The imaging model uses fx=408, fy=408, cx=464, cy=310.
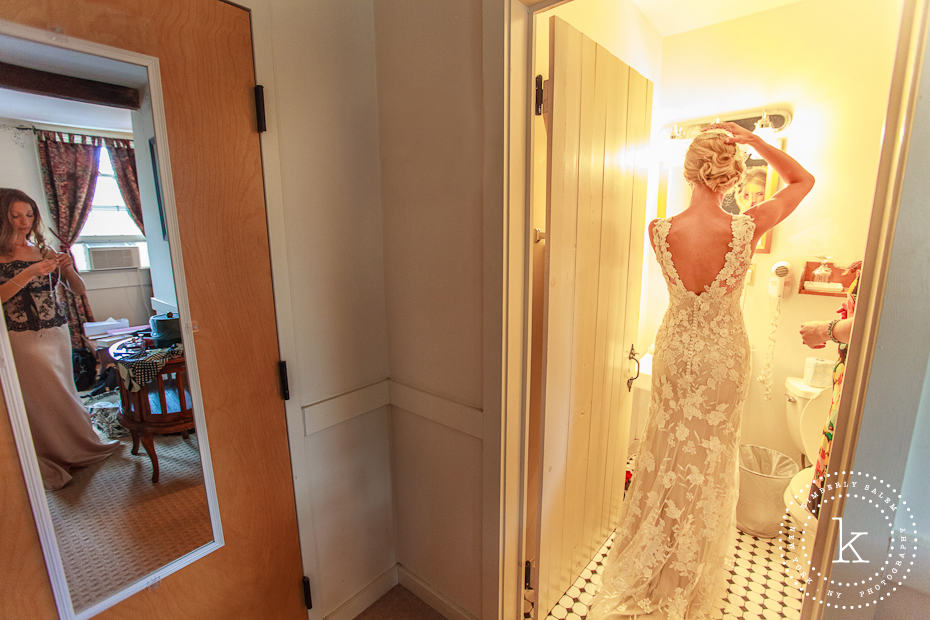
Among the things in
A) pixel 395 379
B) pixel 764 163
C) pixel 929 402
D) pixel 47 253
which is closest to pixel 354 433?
pixel 395 379

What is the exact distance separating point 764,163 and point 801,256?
514 mm

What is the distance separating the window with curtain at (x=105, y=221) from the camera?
3.18 ft

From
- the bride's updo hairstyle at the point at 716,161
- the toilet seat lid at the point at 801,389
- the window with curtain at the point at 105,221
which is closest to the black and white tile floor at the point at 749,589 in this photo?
the toilet seat lid at the point at 801,389

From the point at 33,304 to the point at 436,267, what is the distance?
102 centimetres

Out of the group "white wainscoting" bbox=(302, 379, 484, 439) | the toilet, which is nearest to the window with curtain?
"white wainscoting" bbox=(302, 379, 484, 439)

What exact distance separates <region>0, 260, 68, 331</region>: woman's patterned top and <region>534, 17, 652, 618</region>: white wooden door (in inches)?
50.6

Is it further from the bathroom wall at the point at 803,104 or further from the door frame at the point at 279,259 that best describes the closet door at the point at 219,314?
the bathroom wall at the point at 803,104

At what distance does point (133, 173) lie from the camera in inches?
40.2

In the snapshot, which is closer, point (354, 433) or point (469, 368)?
point (469, 368)

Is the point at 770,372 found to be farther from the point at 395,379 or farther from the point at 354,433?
the point at 354,433

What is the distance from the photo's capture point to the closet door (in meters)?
0.93

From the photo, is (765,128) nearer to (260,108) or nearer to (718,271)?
(718,271)

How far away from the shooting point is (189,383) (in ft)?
3.77

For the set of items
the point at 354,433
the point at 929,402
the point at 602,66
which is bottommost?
the point at 354,433
